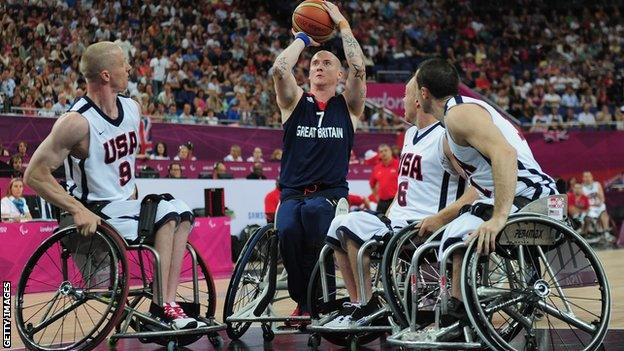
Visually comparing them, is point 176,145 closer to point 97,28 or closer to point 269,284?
point 97,28

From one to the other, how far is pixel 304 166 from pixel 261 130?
436 inches

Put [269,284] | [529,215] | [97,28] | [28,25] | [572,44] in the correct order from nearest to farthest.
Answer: [529,215] < [269,284] < [28,25] < [97,28] < [572,44]

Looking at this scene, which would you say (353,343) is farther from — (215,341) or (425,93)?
(425,93)

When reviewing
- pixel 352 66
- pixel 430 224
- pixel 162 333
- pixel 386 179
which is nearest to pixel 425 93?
pixel 430 224

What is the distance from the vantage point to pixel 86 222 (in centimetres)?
581

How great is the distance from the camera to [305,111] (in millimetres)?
7133

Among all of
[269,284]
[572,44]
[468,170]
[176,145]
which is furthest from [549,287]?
[572,44]

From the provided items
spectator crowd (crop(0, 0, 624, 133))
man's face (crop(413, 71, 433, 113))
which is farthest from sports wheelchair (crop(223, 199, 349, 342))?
spectator crowd (crop(0, 0, 624, 133))

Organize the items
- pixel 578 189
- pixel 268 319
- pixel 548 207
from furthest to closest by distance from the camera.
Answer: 1. pixel 578 189
2. pixel 268 319
3. pixel 548 207

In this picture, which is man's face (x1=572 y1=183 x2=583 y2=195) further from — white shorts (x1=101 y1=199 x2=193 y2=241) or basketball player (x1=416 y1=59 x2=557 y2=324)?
white shorts (x1=101 y1=199 x2=193 y2=241)

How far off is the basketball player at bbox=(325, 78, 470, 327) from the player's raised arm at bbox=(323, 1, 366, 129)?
499 millimetres

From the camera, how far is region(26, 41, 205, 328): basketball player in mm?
6070

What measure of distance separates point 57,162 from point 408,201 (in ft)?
6.88

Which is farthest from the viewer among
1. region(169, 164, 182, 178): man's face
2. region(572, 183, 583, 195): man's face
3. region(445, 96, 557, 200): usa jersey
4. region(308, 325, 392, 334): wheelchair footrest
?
region(572, 183, 583, 195): man's face
